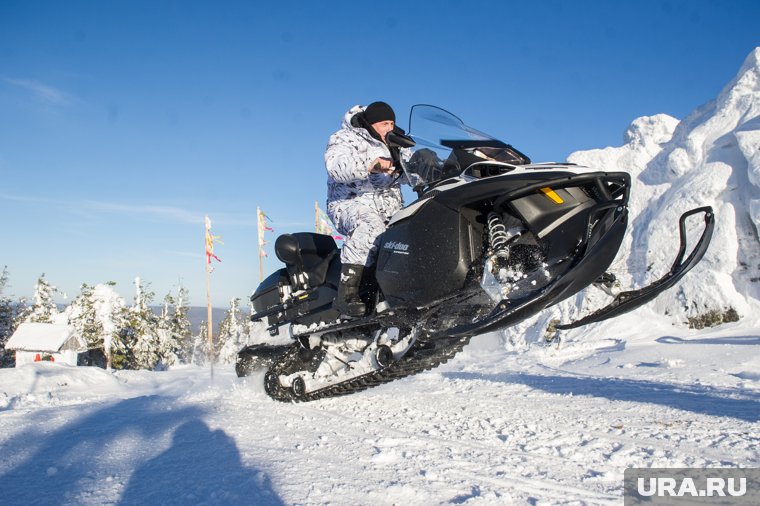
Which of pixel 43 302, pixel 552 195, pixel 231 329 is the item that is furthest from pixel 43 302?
pixel 552 195

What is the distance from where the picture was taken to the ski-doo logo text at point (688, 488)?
6.61 ft

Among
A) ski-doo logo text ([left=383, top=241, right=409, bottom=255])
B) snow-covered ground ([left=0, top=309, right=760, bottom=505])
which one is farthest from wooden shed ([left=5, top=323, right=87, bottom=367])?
ski-doo logo text ([left=383, top=241, right=409, bottom=255])

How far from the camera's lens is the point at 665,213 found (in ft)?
64.2

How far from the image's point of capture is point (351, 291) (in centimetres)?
416

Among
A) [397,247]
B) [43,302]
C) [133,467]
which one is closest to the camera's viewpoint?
[133,467]

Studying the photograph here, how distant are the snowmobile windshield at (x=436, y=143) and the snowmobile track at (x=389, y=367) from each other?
1.18 metres

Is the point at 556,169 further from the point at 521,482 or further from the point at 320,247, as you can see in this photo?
the point at 320,247

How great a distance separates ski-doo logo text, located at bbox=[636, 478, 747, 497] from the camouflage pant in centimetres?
246

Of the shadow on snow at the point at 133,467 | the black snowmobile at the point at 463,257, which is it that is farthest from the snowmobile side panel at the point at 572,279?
the shadow on snow at the point at 133,467

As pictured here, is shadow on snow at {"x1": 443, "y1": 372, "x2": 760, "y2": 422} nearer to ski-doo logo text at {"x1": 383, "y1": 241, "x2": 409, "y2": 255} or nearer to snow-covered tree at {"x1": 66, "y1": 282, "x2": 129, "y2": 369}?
ski-doo logo text at {"x1": 383, "y1": 241, "x2": 409, "y2": 255}

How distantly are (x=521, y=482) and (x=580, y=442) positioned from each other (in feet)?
2.70

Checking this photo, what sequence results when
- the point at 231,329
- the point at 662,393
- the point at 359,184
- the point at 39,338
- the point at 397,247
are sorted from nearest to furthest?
the point at 397,247 → the point at 359,184 → the point at 662,393 → the point at 39,338 → the point at 231,329

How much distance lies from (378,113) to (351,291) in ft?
4.70

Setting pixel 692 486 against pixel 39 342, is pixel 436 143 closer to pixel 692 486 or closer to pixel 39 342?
pixel 692 486
